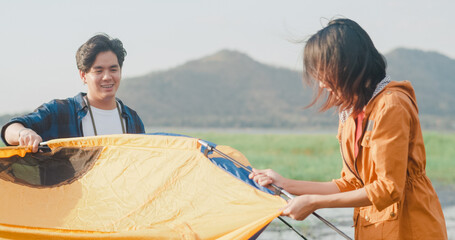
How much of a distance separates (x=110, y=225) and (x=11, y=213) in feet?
2.11

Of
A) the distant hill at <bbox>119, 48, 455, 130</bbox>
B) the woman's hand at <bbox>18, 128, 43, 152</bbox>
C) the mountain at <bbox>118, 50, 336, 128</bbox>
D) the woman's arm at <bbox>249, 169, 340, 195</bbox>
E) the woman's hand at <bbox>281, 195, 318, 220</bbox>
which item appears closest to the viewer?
the woman's hand at <bbox>281, 195, 318, 220</bbox>

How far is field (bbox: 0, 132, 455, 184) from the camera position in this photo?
9031mm

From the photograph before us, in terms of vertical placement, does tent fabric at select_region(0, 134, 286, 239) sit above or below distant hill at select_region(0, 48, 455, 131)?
above

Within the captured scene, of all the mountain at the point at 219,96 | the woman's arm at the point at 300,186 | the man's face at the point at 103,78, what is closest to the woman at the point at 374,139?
the woman's arm at the point at 300,186

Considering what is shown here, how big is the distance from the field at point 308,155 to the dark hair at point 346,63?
667cm

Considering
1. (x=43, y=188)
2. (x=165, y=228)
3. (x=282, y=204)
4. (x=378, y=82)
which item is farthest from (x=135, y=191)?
(x=378, y=82)

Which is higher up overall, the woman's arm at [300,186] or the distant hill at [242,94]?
the woman's arm at [300,186]

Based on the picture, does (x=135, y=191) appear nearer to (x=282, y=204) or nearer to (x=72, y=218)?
(x=72, y=218)

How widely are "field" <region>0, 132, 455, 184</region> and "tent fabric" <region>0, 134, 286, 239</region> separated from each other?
234 inches

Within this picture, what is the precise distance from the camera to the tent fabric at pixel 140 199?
2215mm

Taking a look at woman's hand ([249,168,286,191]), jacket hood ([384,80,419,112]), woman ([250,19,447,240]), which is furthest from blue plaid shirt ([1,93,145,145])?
jacket hood ([384,80,419,112])

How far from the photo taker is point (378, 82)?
6.40 feet

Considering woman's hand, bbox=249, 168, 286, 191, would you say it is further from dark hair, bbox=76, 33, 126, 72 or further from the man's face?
dark hair, bbox=76, 33, 126, 72

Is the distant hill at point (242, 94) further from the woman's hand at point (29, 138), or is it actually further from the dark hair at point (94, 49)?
the woman's hand at point (29, 138)
